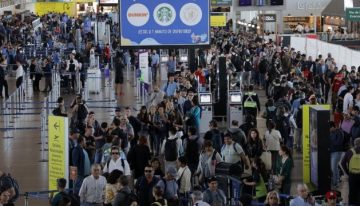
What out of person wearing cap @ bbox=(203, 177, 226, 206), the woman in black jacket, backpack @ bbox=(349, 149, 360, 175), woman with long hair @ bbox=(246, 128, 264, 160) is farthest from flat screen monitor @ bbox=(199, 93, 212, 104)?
person wearing cap @ bbox=(203, 177, 226, 206)

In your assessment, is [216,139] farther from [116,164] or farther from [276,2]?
[276,2]

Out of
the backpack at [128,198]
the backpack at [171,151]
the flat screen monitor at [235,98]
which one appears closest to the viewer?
the backpack at [128,198]

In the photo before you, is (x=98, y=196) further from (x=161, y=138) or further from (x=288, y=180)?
(x=161, y=138)

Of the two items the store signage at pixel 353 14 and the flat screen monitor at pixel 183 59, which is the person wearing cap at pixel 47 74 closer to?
the flat screen monitor at pixel 183 59

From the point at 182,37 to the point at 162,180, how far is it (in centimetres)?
1319

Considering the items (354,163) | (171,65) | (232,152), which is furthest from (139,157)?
(171,65)

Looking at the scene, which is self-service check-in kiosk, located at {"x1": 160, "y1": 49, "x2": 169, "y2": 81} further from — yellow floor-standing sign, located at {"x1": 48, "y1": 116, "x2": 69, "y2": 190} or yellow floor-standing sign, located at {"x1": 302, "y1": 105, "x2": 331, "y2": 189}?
yellow floor-standing sign, located at {"x1": 48, "y1": 116, "x2": 69, "y2": 190}

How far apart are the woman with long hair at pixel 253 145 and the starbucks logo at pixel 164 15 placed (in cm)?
992

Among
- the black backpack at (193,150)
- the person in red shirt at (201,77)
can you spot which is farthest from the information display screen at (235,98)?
the black backpack at (193,150)

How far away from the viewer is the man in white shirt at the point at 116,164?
1418 cm

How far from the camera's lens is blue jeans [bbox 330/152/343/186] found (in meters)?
16.8

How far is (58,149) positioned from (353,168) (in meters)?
4.67

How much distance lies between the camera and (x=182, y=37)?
25891 millimetres

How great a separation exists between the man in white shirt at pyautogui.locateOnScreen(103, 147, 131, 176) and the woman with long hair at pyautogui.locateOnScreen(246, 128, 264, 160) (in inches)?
99.4
